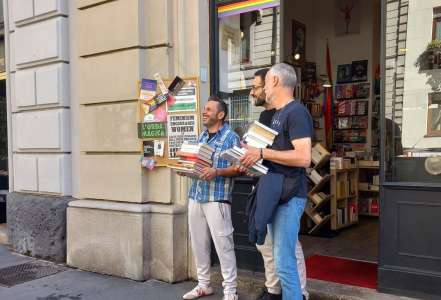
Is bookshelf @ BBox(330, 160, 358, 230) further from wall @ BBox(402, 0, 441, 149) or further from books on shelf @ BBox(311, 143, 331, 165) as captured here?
wall @ BBox(402, 0, 441, 149)

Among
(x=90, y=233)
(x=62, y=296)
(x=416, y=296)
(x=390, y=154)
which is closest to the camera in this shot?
(x=416, y=296)

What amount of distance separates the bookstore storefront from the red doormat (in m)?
0.09

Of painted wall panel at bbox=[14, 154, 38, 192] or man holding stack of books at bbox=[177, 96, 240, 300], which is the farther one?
Result: painted wall panel at bbox=[14, 154, 38, 192]

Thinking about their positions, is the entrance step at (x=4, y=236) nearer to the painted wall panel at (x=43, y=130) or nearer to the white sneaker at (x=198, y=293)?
the painted wall panel at (x=43, y=130)

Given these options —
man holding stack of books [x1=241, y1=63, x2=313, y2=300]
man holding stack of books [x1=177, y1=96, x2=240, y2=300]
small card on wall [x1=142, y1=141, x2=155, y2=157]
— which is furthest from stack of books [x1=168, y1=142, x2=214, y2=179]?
small card on wall [x1=142, y1=141, x2=155, y2=157]

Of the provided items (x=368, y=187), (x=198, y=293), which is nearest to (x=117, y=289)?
(x=198, y=293)

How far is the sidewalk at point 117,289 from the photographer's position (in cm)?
443

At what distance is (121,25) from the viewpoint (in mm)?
5426

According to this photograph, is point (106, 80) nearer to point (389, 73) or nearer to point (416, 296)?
point (389, 73)

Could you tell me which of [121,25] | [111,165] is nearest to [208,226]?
[111,165]

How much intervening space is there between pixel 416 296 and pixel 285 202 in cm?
171

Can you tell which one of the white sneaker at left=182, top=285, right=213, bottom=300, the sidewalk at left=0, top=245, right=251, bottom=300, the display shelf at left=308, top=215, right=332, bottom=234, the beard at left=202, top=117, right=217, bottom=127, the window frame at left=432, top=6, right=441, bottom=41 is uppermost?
the window frame at left=432, top=6, right=441, bottom=41

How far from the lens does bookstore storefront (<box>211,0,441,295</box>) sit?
4137mm

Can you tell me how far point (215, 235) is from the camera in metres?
4.26
